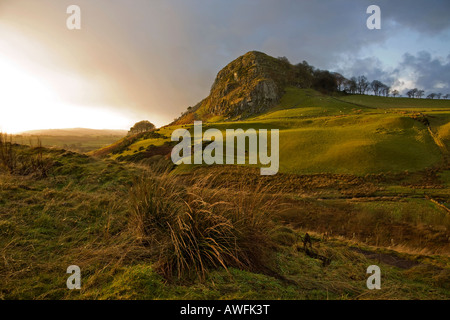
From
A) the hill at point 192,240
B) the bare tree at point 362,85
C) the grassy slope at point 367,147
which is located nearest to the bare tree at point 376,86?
the bare tree at point 362,85

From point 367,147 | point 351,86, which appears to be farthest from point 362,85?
point 367,147

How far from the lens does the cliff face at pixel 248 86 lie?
10106cm

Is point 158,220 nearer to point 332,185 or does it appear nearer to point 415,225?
point 415,225

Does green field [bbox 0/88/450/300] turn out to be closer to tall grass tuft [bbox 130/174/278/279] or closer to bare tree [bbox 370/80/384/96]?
tall grass tuft [bbox 130/174/278/279]

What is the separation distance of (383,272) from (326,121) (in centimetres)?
4570

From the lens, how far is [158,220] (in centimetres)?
487

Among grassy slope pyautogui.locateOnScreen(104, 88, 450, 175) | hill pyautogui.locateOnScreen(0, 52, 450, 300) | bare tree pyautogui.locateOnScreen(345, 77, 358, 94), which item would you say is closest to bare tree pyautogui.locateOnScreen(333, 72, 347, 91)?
bare tree pyautogui.locateOnScreen(345, 77, 358, 94)

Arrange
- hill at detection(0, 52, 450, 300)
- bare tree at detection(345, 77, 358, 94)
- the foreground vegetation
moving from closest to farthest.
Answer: the foreground vegetation, hill at detection(0, 52, 450, 300), bare tree at detection(345, 77, 358, 94)

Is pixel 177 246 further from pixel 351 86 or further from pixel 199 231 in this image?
pixel 351 86

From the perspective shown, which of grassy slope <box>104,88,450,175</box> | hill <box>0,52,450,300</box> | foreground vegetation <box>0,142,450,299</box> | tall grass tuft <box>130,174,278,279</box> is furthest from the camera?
grassy slope <box>104,88,450,175</box>

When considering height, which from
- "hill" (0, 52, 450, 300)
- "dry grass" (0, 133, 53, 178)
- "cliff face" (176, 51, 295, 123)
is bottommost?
"hill" (0, 52, 450, 300)

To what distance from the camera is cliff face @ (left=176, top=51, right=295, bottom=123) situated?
101062 mm

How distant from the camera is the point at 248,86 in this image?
368 feet
